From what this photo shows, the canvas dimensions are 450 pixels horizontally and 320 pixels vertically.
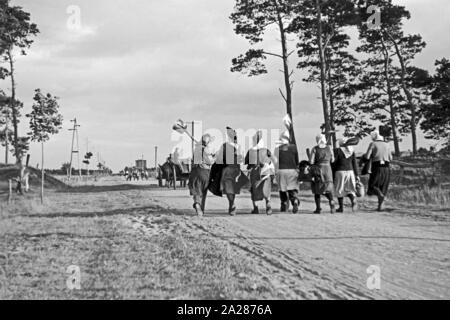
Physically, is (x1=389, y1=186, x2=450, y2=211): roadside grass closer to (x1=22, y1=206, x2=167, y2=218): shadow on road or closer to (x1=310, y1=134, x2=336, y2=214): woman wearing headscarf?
(x1=310, y1=134, x2=336, y2=214): woman wearing headscarf

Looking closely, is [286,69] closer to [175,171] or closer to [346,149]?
[175,171]

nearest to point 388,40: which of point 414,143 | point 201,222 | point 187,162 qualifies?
point 414,143

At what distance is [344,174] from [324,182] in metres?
0.70

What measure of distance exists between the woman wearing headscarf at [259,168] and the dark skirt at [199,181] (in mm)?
1213

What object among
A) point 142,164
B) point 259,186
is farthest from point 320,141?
point 142,164

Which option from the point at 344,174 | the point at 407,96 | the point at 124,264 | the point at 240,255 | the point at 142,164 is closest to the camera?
the point at 124,264

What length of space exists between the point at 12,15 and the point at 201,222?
98.7 feet

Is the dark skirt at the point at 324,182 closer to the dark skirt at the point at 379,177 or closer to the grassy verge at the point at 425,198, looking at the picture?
the dark skirt at the point at 379,177

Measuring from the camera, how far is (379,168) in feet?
42.3

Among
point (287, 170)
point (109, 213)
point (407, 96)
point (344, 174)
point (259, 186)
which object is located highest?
point (407, 96)

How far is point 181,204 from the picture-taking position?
1534 centimetres

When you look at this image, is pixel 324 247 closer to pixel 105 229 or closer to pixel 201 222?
pixel 201 222

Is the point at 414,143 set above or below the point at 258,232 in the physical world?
above
